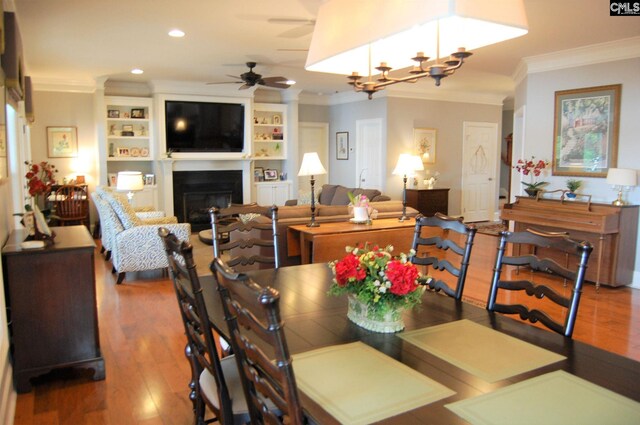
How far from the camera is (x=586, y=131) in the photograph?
5688 mm

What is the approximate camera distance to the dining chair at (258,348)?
109 cm

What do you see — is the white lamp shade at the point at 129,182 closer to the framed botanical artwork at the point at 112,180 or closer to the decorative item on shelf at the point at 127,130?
the framed botanical artwork at the point at 112,180

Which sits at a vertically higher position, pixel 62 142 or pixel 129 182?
pixel 62 142

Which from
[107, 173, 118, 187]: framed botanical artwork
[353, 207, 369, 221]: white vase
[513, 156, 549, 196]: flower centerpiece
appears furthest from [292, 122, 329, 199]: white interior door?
[353, 207, 369, 221]: white vase

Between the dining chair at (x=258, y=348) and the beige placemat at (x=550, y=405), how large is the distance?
18.2 inches

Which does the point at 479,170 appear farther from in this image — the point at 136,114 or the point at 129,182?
the point at 129,182

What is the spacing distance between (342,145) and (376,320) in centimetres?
836

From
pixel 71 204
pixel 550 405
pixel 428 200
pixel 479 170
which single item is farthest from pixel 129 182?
pixel 479 170

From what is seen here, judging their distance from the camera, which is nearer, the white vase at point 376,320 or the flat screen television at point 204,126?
the white vase at point 376,320

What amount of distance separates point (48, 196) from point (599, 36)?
25.3 ft

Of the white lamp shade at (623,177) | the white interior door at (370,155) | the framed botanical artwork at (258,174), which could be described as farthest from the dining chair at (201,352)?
the framed botanical artwork at (258,174)

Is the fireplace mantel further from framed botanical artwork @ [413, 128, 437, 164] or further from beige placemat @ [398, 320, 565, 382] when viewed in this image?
beige placemat @ [398, 320, 565, 382]

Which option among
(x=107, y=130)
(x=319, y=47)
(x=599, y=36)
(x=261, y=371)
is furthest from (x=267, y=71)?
(x=261, y=371)

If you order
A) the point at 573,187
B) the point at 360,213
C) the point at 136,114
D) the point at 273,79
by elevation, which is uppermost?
the point at 273,79
